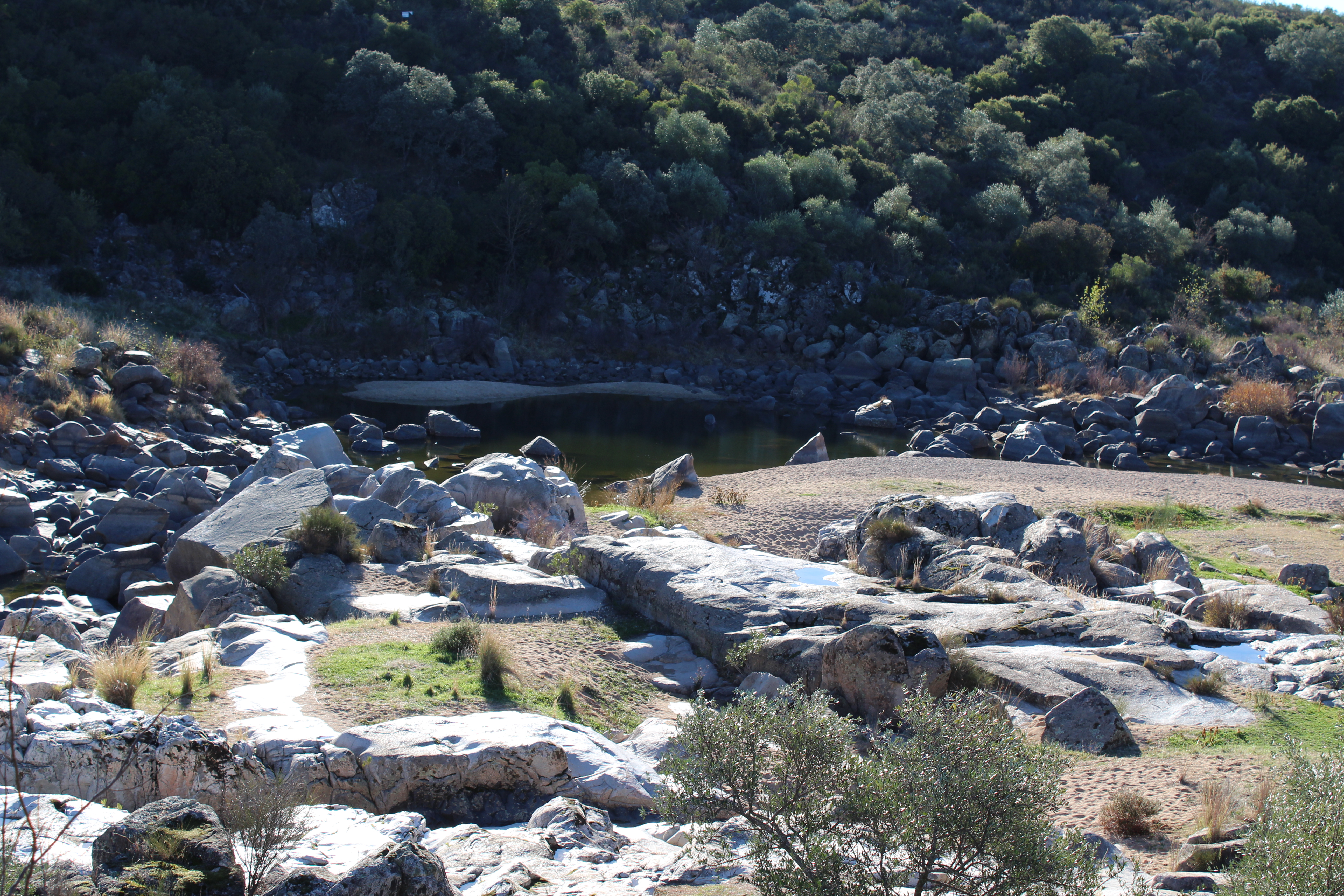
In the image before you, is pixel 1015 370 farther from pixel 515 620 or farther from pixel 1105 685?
pixel 515 620

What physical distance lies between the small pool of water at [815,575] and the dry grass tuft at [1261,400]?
2459 cm

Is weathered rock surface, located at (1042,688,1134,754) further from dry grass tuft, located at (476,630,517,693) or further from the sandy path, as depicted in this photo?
the sandy path

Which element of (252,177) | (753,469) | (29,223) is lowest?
(753,469)

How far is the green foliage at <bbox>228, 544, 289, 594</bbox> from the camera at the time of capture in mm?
9562

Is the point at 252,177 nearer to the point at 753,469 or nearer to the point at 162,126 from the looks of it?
the point at 162,126

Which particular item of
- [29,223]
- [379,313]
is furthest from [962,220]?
[29,223]

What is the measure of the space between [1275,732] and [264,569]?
9.29 metres

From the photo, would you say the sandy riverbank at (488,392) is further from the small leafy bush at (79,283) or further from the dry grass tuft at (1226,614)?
the dry grass tuft at (1226,614)

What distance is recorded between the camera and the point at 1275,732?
6582 mm

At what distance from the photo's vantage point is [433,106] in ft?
141

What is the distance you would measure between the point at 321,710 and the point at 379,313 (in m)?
34.3

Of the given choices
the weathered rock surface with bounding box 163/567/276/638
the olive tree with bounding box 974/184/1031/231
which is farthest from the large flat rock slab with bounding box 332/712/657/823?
the olive tree with bounding box 974/184/1031/231

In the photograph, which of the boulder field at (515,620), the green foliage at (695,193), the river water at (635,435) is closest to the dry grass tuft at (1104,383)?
the river water at (635,435)

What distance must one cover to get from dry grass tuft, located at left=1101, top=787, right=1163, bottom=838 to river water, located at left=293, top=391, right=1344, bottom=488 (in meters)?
16.4
